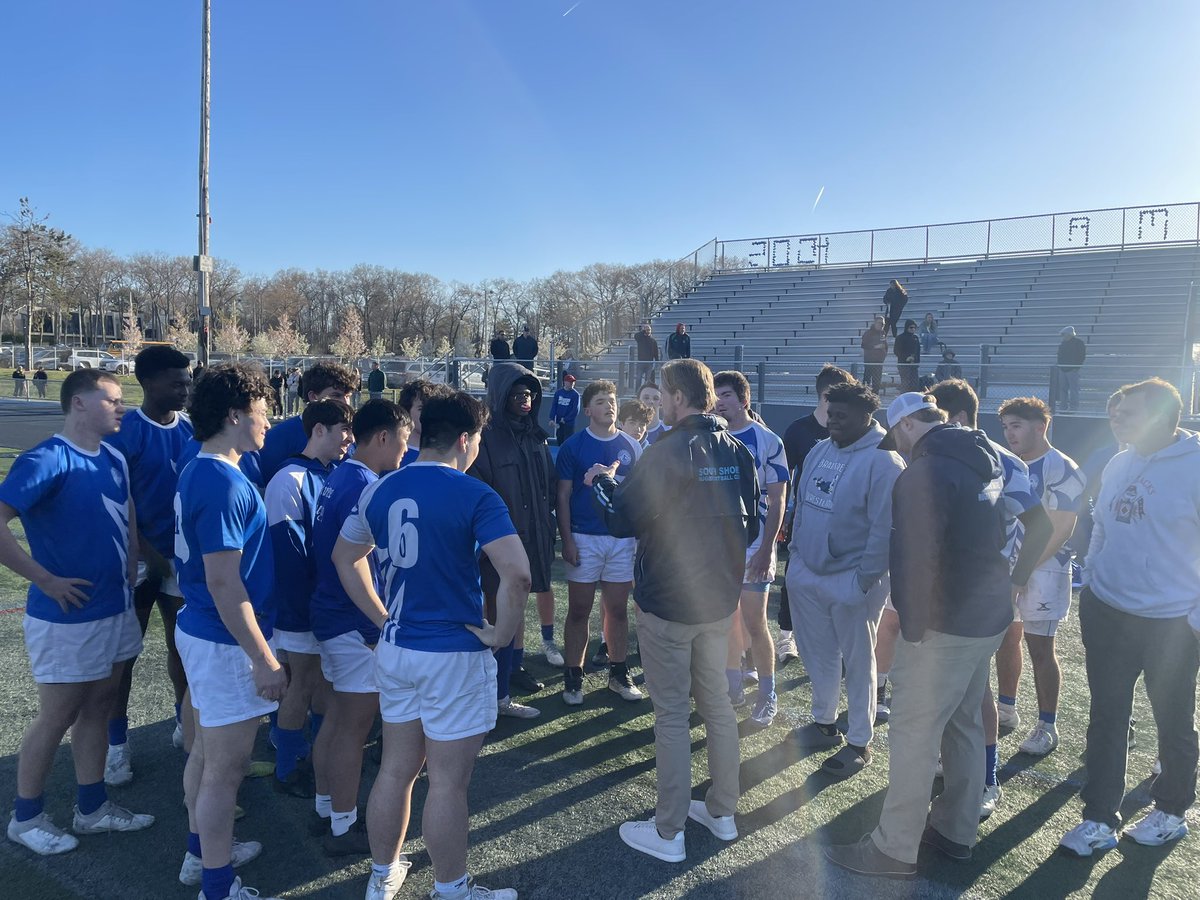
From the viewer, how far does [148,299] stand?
88188mm

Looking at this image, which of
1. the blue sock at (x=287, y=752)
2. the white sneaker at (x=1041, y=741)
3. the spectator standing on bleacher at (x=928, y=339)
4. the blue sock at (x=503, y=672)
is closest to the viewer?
the blue sock at (x=287, y=752)

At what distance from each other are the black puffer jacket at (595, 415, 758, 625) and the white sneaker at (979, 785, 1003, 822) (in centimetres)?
155

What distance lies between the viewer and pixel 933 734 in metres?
2.97

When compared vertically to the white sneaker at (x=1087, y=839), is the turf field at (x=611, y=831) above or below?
below

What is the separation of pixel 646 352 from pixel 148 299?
90.1 m

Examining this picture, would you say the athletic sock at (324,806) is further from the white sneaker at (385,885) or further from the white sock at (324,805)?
the white sneaker at (385,885)

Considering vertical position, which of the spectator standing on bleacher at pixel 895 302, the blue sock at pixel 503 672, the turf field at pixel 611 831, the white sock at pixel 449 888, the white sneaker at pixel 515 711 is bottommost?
the turf field at pixel 611 831

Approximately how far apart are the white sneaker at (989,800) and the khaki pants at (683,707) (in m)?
1.19

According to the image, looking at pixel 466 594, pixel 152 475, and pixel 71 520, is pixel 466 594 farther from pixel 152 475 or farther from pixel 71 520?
pixel 152 475

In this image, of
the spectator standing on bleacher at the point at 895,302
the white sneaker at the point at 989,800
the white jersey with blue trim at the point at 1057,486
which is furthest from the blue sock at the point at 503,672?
the spectator standing on bleacher at the point at 895,302

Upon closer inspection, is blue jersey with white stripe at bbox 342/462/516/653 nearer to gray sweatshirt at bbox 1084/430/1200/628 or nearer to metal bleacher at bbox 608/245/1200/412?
gray sweatshirt at bbox 1084/430/1200/628

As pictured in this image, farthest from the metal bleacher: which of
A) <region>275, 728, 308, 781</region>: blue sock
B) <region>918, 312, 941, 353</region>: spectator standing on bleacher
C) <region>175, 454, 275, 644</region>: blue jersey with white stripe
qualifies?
<region>175, 454, 275, 644</region>: blue jersey with white stripe

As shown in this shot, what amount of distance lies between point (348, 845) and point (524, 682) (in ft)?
5.97

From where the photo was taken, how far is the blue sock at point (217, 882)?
2.64 metres
